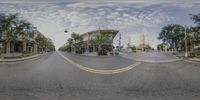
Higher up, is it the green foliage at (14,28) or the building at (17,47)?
the green foliage at (14,28)

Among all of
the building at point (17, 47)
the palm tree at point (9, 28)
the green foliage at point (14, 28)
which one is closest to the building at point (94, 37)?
the green foliage at point (14, 28)

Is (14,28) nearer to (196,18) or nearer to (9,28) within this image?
(9,28)

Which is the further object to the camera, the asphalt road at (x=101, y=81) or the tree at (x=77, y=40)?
the tree at (x=77, y=40)

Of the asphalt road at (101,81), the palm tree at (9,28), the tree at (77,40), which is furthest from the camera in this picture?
the tree at (77,40)

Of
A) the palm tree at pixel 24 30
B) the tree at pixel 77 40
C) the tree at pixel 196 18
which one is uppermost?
the tree at pixel 196 18

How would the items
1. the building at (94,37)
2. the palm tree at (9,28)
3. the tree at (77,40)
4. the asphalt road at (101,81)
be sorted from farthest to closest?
the tree at (77,40) → the building at (94,37) → the palm tree at (9,28) → the asphalt road at (101,81)

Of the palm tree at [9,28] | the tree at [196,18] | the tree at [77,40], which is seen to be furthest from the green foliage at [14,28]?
the tree at [196,18]

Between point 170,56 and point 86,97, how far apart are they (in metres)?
0.87

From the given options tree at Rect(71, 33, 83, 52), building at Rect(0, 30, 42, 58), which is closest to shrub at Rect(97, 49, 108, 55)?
tree at Rect(71, 33, 83, 52)

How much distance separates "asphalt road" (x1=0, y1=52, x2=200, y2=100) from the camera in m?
3.41

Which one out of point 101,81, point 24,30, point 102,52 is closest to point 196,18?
point 102,52

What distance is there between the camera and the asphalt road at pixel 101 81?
134 inches

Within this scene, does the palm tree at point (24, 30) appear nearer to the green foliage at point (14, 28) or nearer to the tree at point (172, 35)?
the green foliage at point (14, 28)

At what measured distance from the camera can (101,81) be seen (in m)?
3.54
